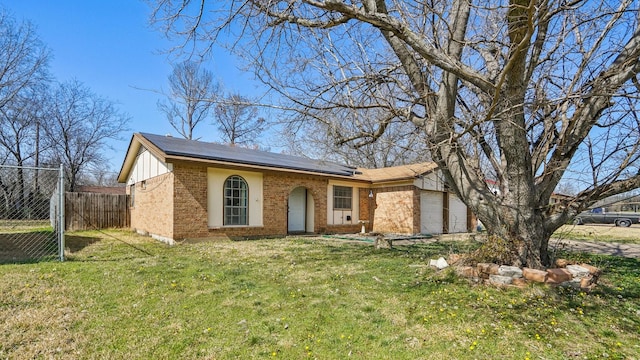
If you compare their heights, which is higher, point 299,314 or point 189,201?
point 189,201

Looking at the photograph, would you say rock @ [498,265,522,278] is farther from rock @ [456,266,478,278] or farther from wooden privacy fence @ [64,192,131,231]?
wooden privacy fence @ [64,192,131,231]

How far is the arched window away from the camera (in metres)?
11.1

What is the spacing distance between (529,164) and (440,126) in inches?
60.6

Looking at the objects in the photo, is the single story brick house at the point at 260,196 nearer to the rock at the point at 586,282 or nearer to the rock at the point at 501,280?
the rock at the point at 501,280

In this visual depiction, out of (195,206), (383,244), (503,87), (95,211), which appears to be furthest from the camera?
(95,211)

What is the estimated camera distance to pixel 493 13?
5.26 metres

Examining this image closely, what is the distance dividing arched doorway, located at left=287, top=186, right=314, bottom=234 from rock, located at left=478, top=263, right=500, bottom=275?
9255 mm

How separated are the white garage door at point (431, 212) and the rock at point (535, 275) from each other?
1035 centimetres

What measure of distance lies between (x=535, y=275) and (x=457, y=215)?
1298cm

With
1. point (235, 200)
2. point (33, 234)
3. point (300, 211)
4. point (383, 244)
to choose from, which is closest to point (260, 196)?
point (235, 200)

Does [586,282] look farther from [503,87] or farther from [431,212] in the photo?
[431,212]

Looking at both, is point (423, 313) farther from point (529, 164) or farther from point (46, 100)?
point (46, 100)

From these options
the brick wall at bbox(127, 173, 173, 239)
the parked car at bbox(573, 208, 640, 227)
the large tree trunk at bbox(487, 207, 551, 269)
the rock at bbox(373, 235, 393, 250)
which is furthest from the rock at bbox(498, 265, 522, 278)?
the parked car at bbox(573, 208, 640, 227)

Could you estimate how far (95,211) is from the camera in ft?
48.6
